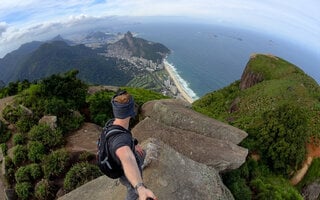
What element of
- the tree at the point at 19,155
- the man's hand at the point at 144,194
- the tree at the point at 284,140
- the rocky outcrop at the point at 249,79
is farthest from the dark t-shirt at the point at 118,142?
the rocky outcrop at the point at 249,79

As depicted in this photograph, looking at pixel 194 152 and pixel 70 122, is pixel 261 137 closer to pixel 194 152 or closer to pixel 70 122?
pixel 194 152

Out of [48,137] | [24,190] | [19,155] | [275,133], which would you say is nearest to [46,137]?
[48,137]

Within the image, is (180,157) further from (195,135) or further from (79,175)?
(79,175)

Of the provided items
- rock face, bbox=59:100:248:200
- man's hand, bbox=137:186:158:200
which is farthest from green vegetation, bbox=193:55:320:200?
man's hand, bbox=137:186:158:200

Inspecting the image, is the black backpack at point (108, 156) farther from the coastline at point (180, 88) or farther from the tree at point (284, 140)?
the coastline at point (180, 88)

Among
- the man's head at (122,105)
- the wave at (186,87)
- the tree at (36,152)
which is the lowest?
the wave at (186,87)

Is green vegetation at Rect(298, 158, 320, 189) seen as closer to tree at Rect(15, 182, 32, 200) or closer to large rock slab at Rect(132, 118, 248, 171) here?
large rock slab at Rect(132, 118, 248, 171)
